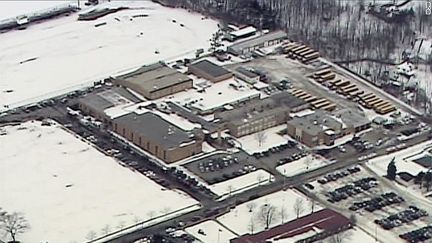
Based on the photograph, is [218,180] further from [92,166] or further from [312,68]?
[312,68]

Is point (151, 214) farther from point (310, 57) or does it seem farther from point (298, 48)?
point (298, 48)

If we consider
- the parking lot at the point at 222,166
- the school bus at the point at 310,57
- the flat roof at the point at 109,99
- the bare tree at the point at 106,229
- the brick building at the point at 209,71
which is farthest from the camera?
the school bus at the point at 310,57

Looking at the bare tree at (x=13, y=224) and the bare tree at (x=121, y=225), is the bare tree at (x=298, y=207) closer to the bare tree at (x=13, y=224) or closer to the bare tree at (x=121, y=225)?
the bare tree at (x=121, y=225)

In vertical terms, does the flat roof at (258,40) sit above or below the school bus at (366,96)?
below

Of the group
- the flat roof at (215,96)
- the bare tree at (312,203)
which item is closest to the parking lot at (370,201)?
the bare tree at (312,203)

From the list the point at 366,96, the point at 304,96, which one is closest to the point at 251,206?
the point at 304,96

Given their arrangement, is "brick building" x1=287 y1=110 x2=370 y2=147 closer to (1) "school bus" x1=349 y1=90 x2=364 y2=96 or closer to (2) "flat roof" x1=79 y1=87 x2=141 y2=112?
(1) "school bus" x1=349 y1=90 x2=364 y2=96

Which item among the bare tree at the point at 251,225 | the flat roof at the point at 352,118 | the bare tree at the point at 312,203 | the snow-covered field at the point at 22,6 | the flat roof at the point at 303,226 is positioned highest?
the flat roof at the point at 303,226
